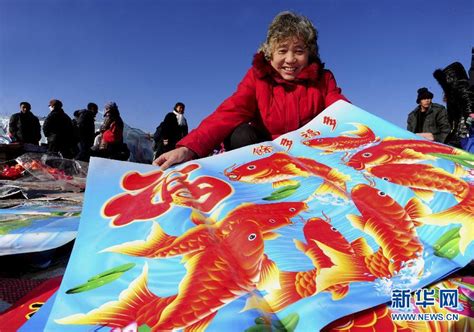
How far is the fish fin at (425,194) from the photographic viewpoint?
0.97 m

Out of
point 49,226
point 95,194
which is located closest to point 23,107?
point 49,226

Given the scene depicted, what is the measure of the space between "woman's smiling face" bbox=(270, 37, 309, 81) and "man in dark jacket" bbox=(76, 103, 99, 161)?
13.2 ft

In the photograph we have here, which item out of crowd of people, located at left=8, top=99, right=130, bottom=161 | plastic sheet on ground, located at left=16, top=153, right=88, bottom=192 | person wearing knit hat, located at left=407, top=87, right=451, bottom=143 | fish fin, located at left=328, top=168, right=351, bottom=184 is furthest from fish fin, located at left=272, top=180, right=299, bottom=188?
crowd of people, located at left=8, top=99, right=130, bottom=161

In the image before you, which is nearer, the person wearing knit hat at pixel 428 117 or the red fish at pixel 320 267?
the red fish at pixel 320 267

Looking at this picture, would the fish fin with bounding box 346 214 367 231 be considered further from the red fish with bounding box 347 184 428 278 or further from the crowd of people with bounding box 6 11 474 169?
the crowd of people with bounding box 6 11 474 169

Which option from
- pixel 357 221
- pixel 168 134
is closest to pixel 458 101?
pixel 357 221

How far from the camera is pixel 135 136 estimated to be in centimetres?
770

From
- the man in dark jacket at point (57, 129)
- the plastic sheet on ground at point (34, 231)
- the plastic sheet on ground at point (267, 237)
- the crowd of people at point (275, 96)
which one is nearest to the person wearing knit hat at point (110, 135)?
the man in dark jacket at point (57, 129)

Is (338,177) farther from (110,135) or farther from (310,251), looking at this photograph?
(110,135)

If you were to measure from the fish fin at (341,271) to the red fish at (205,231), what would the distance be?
136 millimetres

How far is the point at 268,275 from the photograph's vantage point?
76cm

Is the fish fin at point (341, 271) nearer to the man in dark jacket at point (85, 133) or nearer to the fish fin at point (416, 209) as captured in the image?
the fish fin at point (416, 209)

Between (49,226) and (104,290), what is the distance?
33.3 inches

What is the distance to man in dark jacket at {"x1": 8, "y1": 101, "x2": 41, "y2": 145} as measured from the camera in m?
5.44
